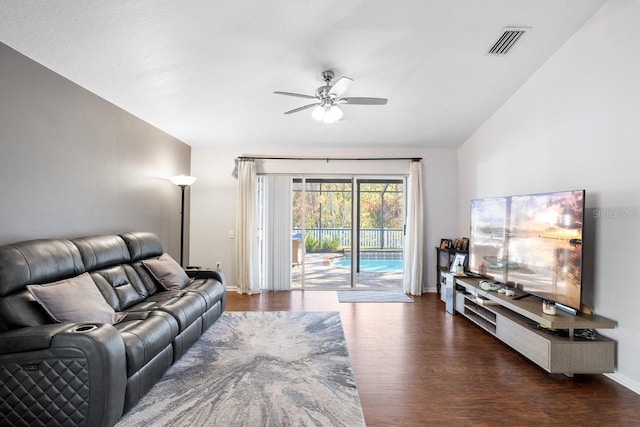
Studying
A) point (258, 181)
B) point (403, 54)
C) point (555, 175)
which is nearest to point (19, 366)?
point (403, 54)

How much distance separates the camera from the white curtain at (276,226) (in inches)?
221

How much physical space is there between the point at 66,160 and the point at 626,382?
5.00 meters

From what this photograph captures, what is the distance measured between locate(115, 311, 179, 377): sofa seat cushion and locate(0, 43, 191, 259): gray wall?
1.12m

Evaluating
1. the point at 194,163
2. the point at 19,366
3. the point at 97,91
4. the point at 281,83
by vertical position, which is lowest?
the point at 19,366

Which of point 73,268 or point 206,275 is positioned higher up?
point 73,268

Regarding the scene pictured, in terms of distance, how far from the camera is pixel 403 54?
3178 millimetres

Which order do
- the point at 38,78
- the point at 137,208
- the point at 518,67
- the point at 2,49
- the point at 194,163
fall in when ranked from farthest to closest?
the point at 194,163, the point at 137,208, the point at 518,67, the point at 38,78, the point at 2,49

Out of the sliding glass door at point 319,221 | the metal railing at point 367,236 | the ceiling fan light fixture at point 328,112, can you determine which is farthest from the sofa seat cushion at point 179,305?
the metal railing at point 367,236

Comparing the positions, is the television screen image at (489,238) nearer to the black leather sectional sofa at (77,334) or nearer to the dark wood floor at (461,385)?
the dark wood floor at (461,385)

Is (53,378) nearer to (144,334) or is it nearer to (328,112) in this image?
(144,334)

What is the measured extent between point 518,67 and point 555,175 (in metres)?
1.22

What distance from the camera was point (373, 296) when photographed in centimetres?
517

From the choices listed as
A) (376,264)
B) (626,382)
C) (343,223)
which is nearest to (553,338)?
(626,382)

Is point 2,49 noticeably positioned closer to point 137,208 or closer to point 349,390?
point 137,208
